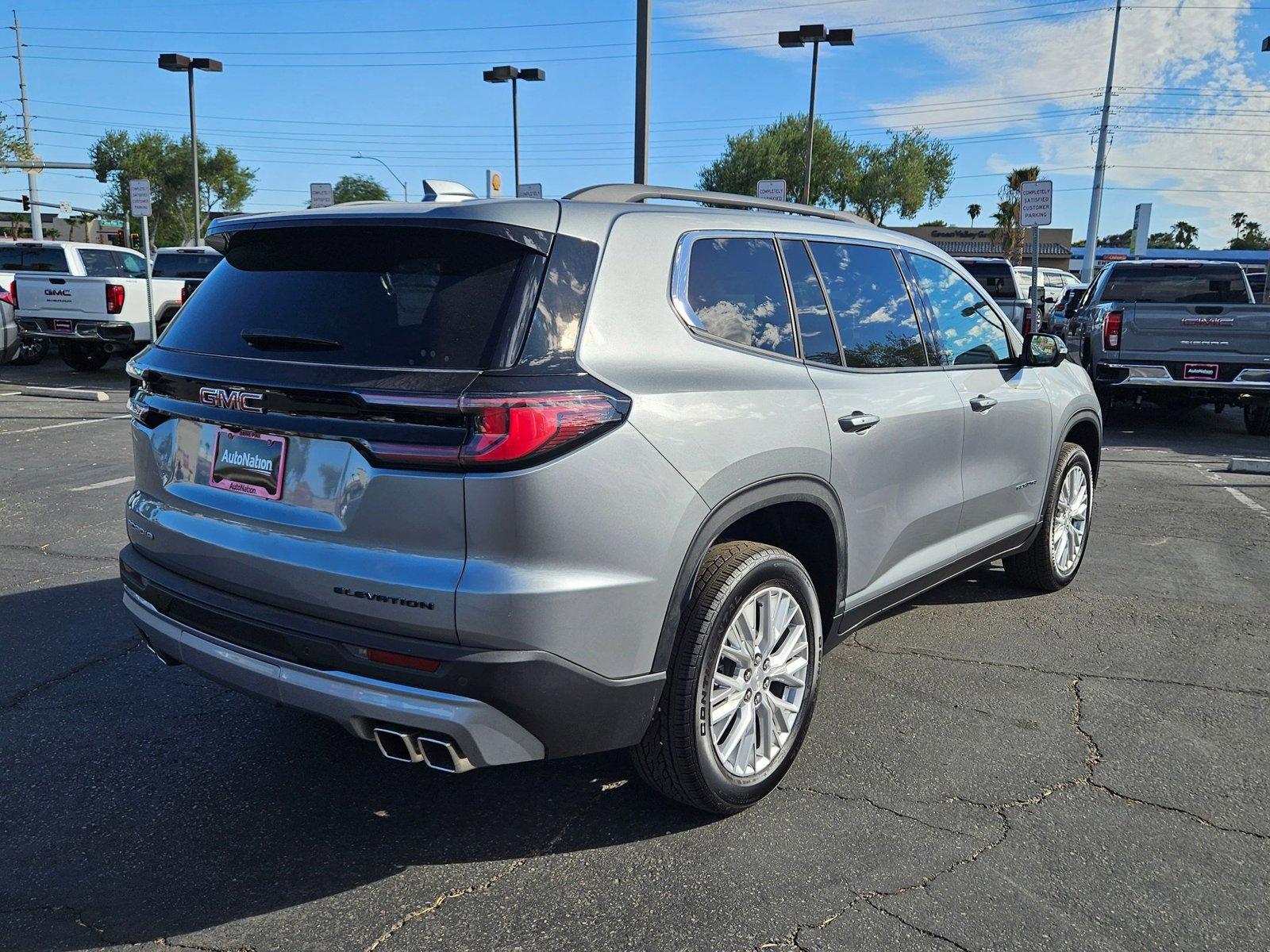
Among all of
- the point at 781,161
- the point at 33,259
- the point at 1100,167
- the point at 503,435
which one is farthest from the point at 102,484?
the point at 781,161

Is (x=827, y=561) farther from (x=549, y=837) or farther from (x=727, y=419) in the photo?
(x=549, y=837)

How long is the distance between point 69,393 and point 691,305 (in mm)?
12637

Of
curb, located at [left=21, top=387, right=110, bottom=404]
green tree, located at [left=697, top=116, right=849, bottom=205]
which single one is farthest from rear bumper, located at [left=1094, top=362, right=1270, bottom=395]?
green tree, located at [left=697, top=116, right=849, bottom=205]

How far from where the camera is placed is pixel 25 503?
7.18 metres

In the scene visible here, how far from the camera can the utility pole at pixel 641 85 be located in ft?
44.7

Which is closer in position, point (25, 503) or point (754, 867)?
point (754, 867)

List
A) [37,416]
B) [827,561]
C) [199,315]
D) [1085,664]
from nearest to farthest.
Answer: [199,315] < [827,561] < [1085,664] < [37,416]

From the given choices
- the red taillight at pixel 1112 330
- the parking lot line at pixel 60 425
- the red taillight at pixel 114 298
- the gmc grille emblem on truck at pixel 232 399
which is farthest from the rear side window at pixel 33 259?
the gmc grille emblem on truck at pixel 232 399

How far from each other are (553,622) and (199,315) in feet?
5.00

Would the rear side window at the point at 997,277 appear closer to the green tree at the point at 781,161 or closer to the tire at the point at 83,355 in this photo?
the tire at the point at 83,355

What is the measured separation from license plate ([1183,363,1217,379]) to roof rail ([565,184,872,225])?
8779mm

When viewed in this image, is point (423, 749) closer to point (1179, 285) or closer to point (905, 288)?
point (905, 288)

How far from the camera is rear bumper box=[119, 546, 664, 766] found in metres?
2.50

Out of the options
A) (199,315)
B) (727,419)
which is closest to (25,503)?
(199,315)
